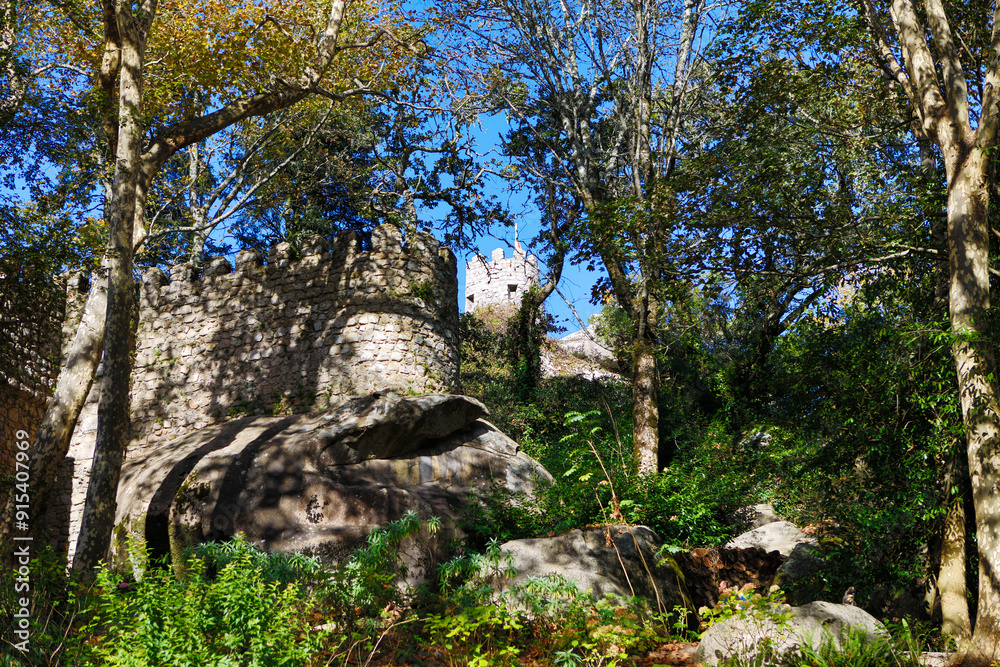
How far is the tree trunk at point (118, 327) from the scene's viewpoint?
6766 mm

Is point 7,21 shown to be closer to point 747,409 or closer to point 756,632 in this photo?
point 756,632

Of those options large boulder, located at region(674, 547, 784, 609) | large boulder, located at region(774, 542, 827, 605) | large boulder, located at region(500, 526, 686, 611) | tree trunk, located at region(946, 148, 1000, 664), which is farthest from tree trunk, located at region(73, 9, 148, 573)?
tree trunk, located at region(946, 148, 1000, 664)

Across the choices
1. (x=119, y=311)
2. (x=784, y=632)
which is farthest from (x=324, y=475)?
(x=784, y=632)

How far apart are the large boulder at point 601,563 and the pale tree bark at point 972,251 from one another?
2.41 meters

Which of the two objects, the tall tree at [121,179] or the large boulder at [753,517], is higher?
the tall tree at [121,179]

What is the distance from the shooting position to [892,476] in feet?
21.0

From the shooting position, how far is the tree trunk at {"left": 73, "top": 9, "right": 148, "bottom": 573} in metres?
6.77

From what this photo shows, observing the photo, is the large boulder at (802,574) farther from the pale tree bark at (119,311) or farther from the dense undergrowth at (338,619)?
the pale tree bark at (119,311)

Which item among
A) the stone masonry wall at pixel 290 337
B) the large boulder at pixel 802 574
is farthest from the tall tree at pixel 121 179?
the large boulder at pixel 802 574

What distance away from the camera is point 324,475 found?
7.86m

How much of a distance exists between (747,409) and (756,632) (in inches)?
354

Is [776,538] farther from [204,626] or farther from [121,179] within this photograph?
[121,179]

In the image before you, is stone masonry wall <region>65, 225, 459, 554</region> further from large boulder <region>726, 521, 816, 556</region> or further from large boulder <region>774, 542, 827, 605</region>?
large boulder <region>774, 542, 827, 605</region>

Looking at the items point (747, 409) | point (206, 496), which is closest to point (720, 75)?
point (747, 409)
